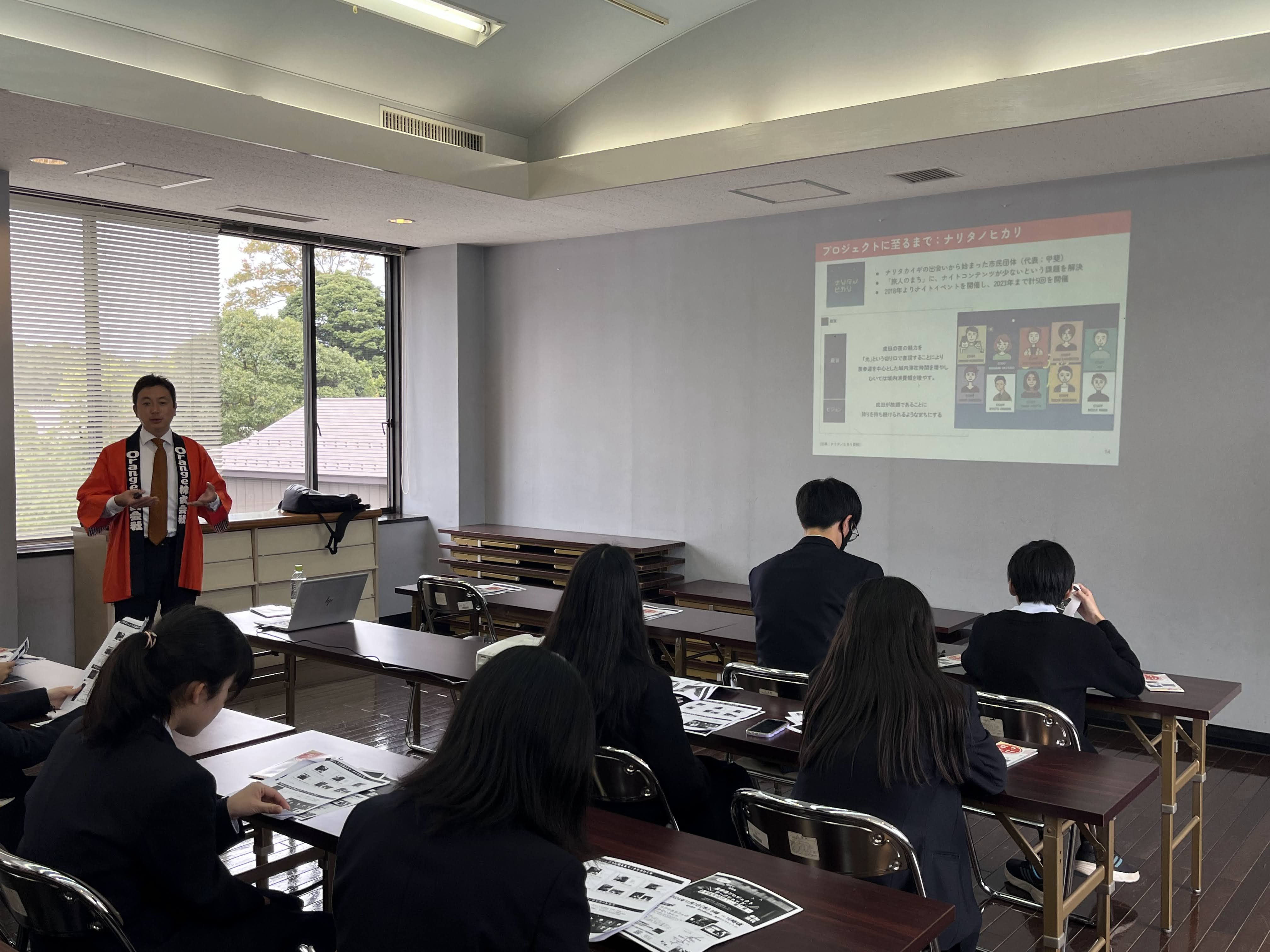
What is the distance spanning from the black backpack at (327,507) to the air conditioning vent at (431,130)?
235cm

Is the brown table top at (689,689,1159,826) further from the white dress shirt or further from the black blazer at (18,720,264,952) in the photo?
the white dress shirt

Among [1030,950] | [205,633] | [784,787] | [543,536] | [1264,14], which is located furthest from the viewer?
[543,536]

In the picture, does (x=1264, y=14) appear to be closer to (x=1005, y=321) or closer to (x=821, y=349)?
(x=1005, y=321)

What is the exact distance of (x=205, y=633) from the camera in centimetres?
185

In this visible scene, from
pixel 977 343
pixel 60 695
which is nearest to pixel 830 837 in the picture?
pixel 60 695

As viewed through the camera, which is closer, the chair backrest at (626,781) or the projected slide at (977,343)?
the chair backrest at (626,781)

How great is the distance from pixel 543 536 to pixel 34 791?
531cm

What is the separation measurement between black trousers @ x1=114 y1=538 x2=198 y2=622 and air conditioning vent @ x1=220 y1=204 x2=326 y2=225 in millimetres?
2349

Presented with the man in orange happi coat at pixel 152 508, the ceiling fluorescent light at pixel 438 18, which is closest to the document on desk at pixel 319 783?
the man in orange happi coat at pixel 152 508

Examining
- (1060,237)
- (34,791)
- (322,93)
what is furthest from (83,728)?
(1060,237)

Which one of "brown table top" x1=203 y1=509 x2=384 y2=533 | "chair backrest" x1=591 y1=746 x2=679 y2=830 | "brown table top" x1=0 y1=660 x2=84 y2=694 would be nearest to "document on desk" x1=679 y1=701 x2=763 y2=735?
"chair backrest" x1=591 y1=746 x2=679 y2=830

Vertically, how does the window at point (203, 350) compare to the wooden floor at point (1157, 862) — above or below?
above

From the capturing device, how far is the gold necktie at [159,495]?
454 centimetres

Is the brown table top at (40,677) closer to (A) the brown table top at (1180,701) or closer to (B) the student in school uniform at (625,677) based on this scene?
(B) the student in school uniform at (625,677)
